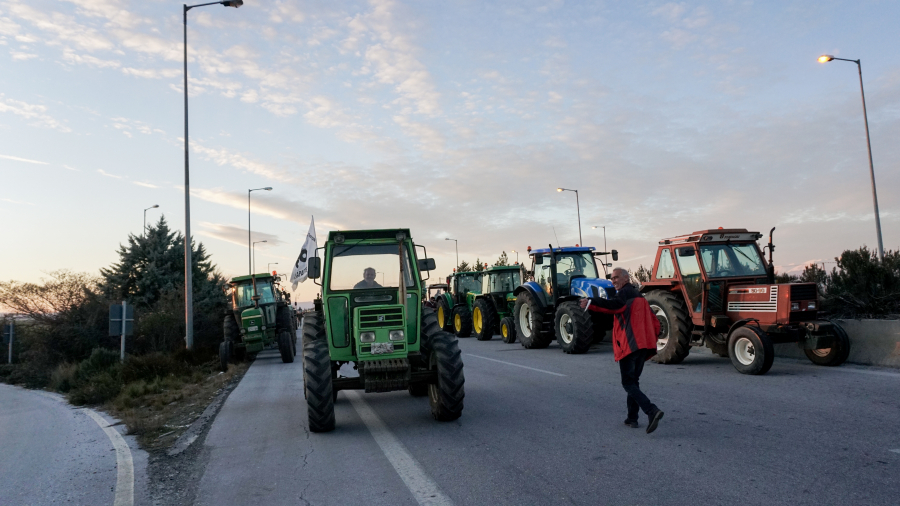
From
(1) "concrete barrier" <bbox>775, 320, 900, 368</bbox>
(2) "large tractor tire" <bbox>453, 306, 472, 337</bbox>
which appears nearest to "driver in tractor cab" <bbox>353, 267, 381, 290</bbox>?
(1) "concrete barrier" <bbox>775, 320, 900, 368</bbox>

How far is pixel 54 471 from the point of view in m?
6.39

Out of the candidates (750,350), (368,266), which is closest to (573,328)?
(750,350)

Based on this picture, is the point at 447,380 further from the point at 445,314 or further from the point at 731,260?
the point at 445,314

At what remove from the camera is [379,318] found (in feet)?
23.3

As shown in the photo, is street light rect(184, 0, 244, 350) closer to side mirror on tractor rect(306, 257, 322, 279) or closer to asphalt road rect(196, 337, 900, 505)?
asphalt road rect(196, 337, 900, 505)

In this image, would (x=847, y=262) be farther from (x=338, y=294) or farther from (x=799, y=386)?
(x=338, y=294)

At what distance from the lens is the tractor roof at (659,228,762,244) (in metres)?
11.3

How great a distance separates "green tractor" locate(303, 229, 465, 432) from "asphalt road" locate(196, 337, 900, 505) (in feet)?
1.51

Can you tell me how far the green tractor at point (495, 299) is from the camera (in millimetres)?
20927

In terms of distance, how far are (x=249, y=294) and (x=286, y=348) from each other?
298 cm

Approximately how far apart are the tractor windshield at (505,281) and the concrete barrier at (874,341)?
1133 centimetres

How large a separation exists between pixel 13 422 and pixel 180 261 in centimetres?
2677

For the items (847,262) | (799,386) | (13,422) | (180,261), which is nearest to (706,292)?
(799,386)

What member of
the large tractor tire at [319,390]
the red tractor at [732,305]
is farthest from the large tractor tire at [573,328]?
the large tractor tire at [319,390]
